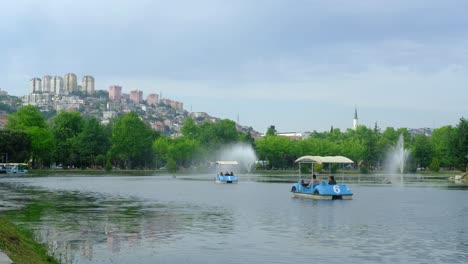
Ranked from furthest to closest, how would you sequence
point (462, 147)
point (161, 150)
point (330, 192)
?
point (161, 150) < point (462, 147) < point (330, 192)

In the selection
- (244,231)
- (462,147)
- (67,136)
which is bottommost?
(244,231)

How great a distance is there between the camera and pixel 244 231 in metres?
31.3

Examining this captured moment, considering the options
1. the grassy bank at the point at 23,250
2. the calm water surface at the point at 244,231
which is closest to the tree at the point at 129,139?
the calm water surface at the point at 244,231

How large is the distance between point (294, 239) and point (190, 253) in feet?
20.3

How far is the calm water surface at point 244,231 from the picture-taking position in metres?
23.6

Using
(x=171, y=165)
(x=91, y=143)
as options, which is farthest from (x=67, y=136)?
(x=171, y=165)

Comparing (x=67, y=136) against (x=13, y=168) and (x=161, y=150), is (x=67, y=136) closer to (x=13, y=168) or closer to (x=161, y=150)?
(x=161, y=150)

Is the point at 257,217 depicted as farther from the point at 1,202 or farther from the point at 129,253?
the point at 1,202

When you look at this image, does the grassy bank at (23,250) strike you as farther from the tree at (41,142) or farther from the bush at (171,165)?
the bush at (171,165)

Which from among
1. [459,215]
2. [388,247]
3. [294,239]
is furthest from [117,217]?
[459,215]

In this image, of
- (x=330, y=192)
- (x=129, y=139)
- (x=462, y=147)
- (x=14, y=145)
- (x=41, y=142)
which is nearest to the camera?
(x=330, y=192)

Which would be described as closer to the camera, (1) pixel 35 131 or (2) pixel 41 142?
(1) pixel 35 131

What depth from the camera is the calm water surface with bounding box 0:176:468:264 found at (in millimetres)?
23594

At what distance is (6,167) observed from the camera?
143 m
